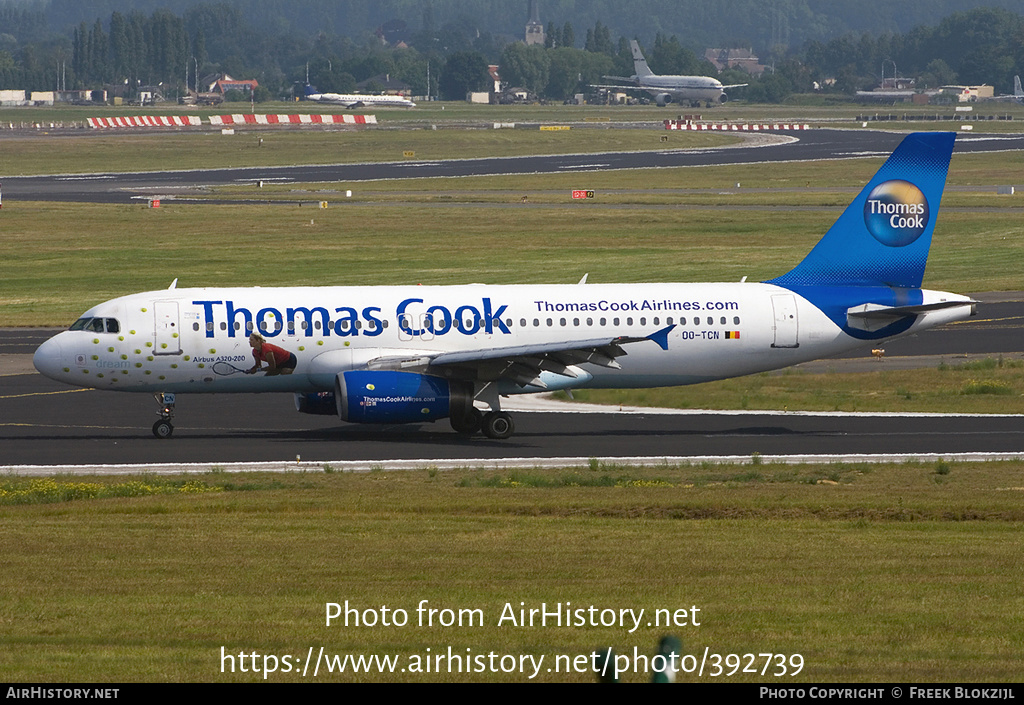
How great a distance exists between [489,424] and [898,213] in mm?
14147

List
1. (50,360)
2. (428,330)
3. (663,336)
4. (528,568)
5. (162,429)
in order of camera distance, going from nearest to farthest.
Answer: (528,568) → (50,360) → (162,429) → (428,330) → (663,336)

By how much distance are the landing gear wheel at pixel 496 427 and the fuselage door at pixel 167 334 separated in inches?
351

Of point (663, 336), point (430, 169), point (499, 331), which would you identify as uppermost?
point (430, 169)

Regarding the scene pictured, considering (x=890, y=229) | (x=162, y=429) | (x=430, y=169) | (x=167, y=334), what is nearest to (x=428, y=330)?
(x=167, y=334)

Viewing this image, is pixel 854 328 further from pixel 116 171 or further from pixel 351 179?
pixel 116 171

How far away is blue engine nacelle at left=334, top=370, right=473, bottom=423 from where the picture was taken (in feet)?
125

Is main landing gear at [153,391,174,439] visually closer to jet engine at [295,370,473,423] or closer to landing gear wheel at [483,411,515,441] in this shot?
jet engine at [295,370,473,423]

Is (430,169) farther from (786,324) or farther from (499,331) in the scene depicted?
A: (786,324)

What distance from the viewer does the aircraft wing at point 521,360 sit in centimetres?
3828

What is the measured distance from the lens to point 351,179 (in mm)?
141375

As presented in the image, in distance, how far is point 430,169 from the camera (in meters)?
154

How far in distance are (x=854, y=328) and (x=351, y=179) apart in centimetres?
10423

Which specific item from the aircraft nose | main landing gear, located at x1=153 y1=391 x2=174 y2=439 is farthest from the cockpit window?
main landing gear, located at x1=153 y1=391 x2=174 y2=439

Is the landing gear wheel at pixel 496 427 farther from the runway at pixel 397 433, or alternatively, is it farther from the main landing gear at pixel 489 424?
the runway at pixel 397 433
